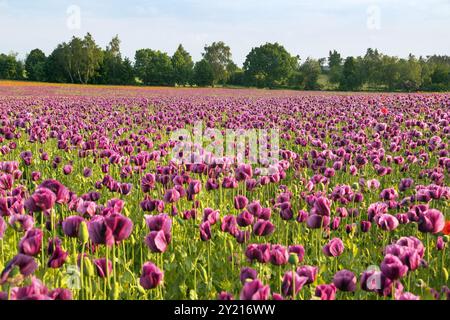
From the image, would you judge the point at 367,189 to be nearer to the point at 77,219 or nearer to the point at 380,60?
the point at 77,219

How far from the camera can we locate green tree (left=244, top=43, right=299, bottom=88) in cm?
10819

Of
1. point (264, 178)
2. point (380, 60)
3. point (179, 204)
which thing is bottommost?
point (179, 204)

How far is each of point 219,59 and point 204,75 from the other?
35.8 ft

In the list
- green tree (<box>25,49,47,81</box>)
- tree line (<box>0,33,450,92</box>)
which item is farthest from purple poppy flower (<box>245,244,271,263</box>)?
green tree (<box>25,49,47,81</box>)

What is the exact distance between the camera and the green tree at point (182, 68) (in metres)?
99.4

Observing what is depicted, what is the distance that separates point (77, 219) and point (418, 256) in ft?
6.28

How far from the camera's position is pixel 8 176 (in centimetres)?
441

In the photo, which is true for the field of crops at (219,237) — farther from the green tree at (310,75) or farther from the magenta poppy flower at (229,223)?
the green tree at (310,75)

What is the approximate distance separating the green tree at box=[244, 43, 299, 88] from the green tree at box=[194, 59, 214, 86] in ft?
35.2

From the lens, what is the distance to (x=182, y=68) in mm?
102438

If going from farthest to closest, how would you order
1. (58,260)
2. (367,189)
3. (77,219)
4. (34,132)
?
1. (34,132)
2. (367,189)
3. (77,219)
4. (58,260)

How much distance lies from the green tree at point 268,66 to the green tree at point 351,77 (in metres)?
16.3

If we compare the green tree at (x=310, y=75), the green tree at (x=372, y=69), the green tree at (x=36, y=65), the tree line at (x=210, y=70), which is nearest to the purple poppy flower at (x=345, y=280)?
the tree line at (x=210, y=70)
